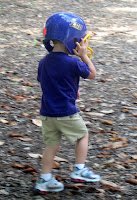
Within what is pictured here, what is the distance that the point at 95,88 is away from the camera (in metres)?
5.64

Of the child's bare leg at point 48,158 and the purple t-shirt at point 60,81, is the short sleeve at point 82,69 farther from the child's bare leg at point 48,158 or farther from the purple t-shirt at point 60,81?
the child's bare leg at point 48,158

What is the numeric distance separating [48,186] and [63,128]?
520 mm

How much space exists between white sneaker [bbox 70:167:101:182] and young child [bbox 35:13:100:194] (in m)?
0.17

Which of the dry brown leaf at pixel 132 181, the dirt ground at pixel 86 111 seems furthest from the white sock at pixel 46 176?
the dry brown leaf at pixel 132 181

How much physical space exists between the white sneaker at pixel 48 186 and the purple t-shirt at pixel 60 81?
58 centimetres

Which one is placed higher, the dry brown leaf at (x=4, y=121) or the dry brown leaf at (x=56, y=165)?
the dry brown leaf at (x=4, y=121)

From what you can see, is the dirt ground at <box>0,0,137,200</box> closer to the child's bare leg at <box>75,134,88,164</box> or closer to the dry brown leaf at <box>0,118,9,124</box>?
the dry brown leaf at <box>0,118,9,124</box>

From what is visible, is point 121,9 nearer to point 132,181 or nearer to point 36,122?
point 36,122

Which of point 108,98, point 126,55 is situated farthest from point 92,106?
point 126,55

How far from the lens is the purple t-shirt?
2980mm

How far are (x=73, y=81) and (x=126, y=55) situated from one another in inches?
169

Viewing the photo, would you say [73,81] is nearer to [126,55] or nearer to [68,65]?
[68,65]

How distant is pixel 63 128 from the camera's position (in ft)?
10.1

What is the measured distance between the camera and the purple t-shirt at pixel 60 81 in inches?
117
